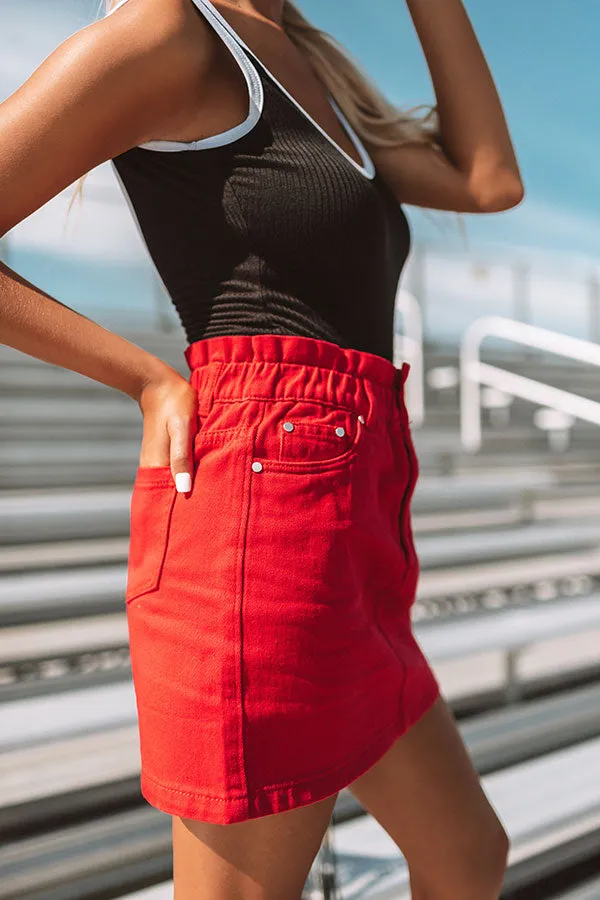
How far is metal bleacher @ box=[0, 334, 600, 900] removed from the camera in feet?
4.36

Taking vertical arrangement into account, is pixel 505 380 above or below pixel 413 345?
below

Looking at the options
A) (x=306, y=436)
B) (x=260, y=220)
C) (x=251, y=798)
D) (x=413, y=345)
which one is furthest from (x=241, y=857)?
(x=413, y=345)

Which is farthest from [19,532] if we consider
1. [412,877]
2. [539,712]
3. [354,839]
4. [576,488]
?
[576,488]

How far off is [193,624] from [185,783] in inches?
4.7

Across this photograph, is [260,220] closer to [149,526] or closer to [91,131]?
[91,131]

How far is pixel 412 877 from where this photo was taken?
830 millimetres

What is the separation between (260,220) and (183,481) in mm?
214

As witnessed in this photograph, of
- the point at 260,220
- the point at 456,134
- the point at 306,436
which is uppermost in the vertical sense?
the point at 456,134

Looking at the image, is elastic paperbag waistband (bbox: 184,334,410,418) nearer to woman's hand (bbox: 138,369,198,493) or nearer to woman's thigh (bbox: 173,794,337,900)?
woman's hand (bbox: 138,369,198,493)

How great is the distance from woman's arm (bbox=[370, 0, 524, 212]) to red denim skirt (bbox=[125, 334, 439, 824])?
0.32m

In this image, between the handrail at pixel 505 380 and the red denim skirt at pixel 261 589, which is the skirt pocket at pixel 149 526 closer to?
the red denim skirt at pixel 261 589

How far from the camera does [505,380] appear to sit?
14.2ft

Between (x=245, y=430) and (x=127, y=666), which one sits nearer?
(x=245, y=430)

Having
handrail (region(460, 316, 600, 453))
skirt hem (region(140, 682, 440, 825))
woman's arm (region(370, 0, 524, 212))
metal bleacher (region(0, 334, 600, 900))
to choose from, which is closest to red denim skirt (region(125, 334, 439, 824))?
skirt hem (region(140, 682, 440, 825))
